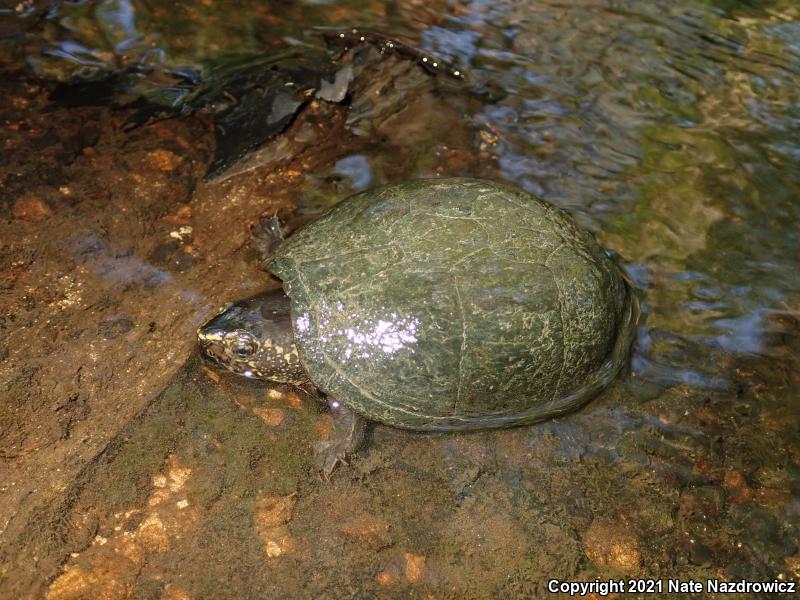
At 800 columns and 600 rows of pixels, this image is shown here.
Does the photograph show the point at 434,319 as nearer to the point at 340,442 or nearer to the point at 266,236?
the point at 340,442

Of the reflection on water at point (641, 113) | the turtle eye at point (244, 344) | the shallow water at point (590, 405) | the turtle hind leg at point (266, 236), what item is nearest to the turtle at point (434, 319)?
the turtle eye at point (244, 344)

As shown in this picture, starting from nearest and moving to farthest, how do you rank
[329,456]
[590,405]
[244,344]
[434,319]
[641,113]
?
[434,319] < [329,456] < [244,344] < [590,405] < [641,113]

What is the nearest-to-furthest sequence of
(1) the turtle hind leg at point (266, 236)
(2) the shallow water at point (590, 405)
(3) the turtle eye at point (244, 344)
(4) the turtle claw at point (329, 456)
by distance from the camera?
(2) the shallow water at point (590, 405) → (4) the turtle claw at point (329, 456) → (3) the turtle eye at point (244, 344) → (1) the turtle hind leg at point (266, 236)

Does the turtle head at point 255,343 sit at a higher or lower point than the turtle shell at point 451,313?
lower

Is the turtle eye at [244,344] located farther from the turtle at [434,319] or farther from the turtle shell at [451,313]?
the turtle shell at [451,313]

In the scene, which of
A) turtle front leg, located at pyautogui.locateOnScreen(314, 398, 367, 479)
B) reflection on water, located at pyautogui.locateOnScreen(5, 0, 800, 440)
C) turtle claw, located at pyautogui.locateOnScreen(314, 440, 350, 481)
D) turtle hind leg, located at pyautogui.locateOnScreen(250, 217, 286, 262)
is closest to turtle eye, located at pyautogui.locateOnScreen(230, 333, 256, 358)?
turtle front leg, located at pyautogui.locateOnScreen(314, 398, 367, 479)

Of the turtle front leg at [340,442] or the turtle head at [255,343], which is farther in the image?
the turtle head at [255,343]

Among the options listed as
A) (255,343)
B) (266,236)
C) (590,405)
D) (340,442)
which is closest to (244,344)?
(255,343)
